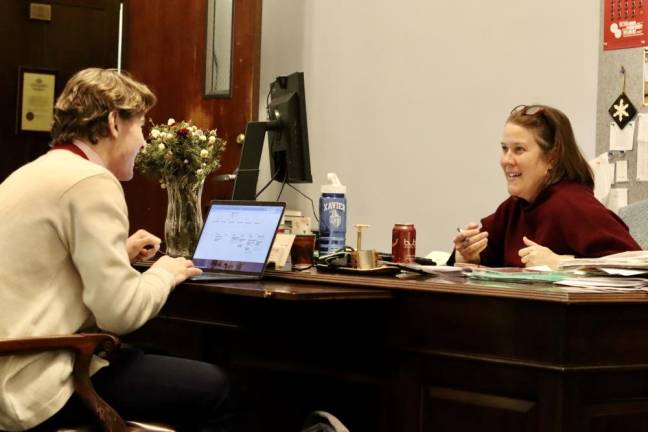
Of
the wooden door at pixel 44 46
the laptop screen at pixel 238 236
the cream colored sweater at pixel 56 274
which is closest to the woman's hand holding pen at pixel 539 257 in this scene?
the laptop screen at pixel 238 236

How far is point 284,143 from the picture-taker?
2803 millimetres

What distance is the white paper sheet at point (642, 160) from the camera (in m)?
3.41

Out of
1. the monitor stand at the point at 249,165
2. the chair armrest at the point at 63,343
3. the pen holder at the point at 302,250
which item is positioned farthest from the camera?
the monitor stand at the point at 249,165

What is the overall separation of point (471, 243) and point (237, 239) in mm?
763

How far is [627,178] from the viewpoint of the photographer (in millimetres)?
3463

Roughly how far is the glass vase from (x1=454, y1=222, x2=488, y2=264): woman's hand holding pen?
30.0 inches

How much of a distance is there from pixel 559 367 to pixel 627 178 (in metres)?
1.94

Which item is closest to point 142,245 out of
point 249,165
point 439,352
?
point 249,165

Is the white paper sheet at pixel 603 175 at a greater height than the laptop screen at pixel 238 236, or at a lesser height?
greater

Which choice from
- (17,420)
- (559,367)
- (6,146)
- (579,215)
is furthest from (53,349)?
(6,146)

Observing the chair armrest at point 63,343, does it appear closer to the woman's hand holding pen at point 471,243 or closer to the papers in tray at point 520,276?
the papers in tray at point 520,276

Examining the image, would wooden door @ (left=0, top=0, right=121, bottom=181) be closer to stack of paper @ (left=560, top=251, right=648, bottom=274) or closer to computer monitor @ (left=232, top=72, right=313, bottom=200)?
computer monitor @ (left=232, top=72, right=313, bottom=200)

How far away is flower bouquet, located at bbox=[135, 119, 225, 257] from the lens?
2625 millimetres

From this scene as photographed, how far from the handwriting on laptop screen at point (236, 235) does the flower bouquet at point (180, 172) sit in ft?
0.92
